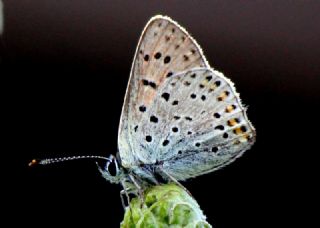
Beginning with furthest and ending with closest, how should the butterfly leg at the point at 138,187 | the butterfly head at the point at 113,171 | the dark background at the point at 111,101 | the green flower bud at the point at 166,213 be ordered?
the dark background at the point at 111,101, the butterfly head at the point at 113,171, the butterfly leg at the point at 138,187, the green flower bud at the point at 166,213

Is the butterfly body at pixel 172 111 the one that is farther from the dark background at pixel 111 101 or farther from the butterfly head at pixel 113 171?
the dark background at pixel 111 101

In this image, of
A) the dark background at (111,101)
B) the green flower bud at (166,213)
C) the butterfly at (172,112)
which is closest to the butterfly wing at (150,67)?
the butterfly at (172,112)

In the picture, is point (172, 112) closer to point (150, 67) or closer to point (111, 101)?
point (150, 67)

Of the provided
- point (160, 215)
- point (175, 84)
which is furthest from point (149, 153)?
point (160, 215)

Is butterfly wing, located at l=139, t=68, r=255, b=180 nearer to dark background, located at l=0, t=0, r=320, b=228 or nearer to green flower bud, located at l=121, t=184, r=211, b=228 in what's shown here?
green flower bud, located at l=121, t=184, r=211, b=228

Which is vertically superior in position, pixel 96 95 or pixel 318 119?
pixel 96 95

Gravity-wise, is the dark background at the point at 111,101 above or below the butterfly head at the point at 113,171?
above

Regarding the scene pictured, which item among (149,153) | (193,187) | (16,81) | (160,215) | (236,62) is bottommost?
(160,215)

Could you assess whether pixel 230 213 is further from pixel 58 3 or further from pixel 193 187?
pixel 58 3


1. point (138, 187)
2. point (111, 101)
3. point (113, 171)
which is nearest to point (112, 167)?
point (113, 171)
